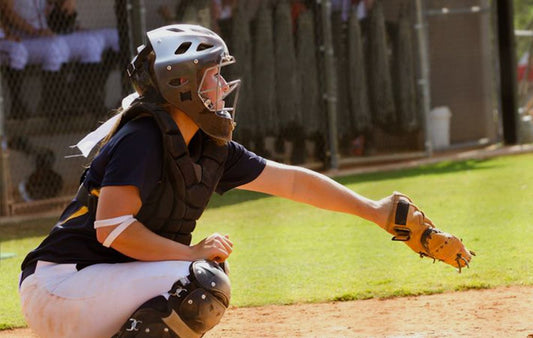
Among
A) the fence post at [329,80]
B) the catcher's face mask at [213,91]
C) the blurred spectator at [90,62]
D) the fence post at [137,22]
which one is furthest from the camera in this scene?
the fence post at [329,80]

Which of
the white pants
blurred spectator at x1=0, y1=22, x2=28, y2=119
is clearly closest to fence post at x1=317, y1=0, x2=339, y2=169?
blurred spectator at x1=0, y1=22, x2=28, y2=119

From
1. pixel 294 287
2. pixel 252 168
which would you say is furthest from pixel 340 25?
pixel 252 168

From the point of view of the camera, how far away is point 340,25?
1228 centimetres

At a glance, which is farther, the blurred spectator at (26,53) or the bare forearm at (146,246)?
the blurred spectator at (26,53)

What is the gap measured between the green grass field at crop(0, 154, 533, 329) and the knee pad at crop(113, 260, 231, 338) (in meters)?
2.18

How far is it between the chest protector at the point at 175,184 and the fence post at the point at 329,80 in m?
8.26

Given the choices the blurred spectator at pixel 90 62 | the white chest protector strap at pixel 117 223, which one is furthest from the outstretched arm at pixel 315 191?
the blurred spectator at pixel 90 62

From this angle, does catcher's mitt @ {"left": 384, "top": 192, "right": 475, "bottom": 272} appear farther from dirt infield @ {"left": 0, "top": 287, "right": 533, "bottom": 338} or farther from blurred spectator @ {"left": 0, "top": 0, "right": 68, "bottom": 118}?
blurred spectator @ {"left": 0, "top": 0, "right": 68, "bottom": 118}

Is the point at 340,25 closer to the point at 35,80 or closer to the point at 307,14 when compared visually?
the point at 307,14

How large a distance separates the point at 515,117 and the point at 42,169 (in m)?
6.83

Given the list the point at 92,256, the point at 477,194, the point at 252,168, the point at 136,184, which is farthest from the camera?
the point at 477,194

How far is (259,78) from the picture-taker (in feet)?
38.0

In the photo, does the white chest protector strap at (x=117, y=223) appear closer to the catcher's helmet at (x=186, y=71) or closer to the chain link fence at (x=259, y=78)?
the catcher's helmet at (x=186, y=71)

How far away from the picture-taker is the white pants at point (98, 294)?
3.43 m
